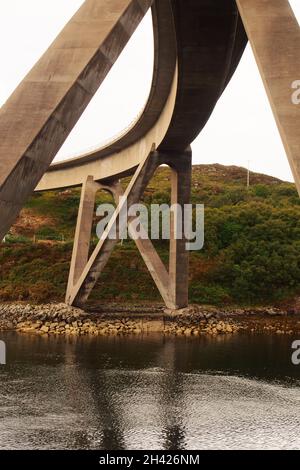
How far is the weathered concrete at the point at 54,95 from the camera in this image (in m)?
7.88

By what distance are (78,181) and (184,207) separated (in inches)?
521

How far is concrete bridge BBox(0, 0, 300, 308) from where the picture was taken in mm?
8172

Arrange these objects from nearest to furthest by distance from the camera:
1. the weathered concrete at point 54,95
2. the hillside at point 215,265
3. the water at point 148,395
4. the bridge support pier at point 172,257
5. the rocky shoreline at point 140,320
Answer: the weathered concrete at point 54,95
the water at point 148,395
the rocky shoreline at point 140,320
the bridge support pier at point 172,257
the hillside at point 215,265

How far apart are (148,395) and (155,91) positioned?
14.8m

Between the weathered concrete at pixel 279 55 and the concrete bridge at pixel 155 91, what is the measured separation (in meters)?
0.02

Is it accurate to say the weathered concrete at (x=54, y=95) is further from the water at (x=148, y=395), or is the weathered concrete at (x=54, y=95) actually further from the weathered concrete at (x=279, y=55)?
the water at (x=148, y=395)

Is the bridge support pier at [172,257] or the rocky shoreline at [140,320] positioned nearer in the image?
the rocky shoreline at [140,320]

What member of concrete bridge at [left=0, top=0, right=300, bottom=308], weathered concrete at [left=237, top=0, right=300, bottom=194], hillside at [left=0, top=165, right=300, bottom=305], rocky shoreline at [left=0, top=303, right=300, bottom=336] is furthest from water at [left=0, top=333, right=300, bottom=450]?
hillside at [left=0, top=165, right=300, bottom=305]

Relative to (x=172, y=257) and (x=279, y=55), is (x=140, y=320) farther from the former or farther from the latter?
(x=279, y=55)

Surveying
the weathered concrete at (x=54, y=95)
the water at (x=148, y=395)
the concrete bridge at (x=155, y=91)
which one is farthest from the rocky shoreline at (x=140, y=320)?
the weathered concrete at (x=54, y=95)

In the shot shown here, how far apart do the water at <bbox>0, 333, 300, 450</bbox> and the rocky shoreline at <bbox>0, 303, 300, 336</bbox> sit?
10.3ft

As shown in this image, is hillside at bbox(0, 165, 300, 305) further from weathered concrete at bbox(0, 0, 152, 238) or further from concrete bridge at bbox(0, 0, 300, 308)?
weathered concrete at bbox(0, 0, 152, 238)
